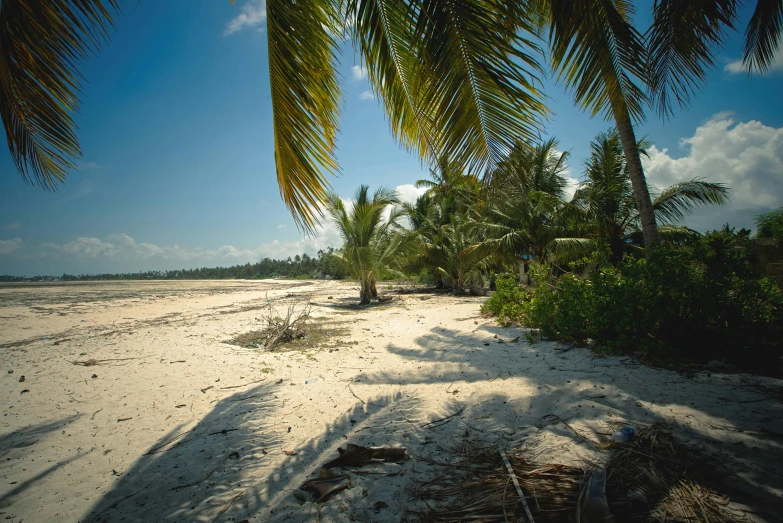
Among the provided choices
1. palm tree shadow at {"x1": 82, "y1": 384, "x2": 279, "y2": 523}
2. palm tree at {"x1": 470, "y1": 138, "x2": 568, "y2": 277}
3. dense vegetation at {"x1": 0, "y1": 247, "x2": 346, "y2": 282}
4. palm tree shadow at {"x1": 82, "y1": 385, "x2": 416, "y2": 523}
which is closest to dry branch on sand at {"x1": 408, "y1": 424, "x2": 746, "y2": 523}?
palm tree shadow at {"x1": 82, "y1": 385, "x2": 416, "y2": 523}

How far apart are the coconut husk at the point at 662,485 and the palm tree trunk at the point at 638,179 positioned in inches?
157

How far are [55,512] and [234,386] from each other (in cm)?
198

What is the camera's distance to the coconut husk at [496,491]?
155cm

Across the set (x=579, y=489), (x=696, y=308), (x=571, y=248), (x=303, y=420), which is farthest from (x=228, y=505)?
(x=571, y=248)

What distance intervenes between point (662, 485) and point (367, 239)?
11450 mm

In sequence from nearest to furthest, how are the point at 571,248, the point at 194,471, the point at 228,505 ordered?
1. the point at 228,505
2. the point at 194,471
3. the point at 571,248

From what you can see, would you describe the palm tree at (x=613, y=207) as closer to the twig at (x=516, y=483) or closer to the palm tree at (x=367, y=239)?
the palm tree at (x=367, y=239)

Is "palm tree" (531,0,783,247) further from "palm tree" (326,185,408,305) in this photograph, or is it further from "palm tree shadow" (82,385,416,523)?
"palm tree" (326,185,408,305)

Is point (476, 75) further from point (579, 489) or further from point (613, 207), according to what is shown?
point (613, 207)

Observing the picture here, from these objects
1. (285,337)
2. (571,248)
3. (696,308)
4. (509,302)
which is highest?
(571,248)

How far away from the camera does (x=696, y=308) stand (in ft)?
11.2

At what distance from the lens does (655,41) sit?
4141 millimetres

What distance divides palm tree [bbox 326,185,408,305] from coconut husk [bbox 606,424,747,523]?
1097cm

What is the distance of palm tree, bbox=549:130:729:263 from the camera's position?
10547 millimetres
